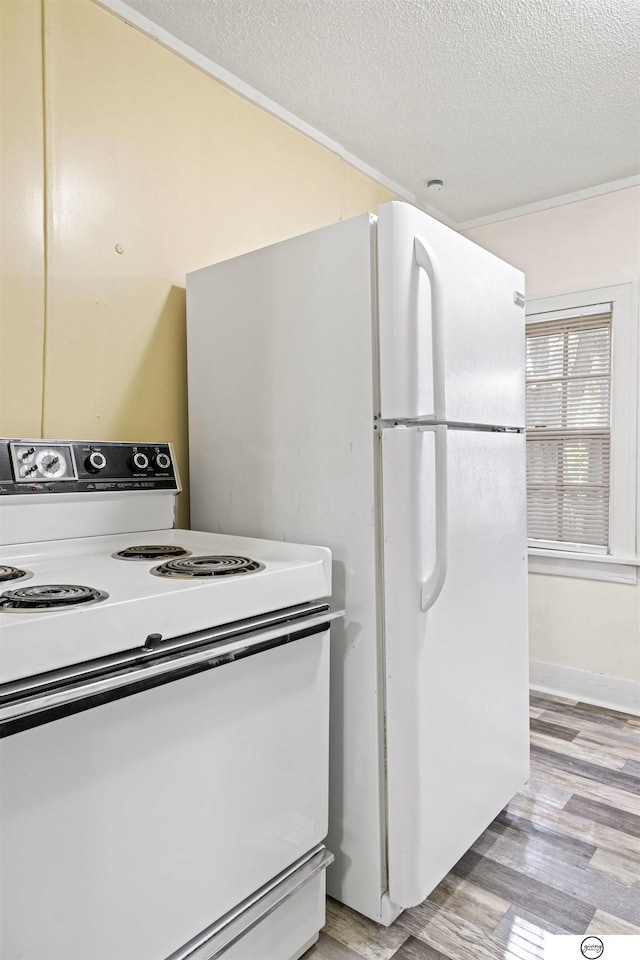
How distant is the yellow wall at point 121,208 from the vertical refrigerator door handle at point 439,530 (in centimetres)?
90

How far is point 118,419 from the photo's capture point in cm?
181

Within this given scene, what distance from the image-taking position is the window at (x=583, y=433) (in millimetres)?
2881

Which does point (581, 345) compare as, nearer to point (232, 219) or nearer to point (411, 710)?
point (232, 219)

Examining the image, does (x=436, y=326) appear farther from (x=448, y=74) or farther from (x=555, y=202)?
(x=555, y=202)

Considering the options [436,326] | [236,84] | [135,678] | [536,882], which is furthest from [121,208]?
[536,882]

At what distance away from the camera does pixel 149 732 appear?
1024 millimetres

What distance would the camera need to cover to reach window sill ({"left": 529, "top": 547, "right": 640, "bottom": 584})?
2889 millimetres

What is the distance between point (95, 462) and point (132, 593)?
2.24 feet

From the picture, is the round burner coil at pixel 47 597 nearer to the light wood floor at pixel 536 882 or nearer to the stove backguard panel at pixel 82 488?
the stove backguard panel at pixel 82 488

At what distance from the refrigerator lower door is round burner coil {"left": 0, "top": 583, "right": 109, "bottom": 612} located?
70cm

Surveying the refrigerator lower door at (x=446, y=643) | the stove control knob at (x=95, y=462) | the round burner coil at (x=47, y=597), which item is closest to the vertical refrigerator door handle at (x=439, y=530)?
the refrigerator lower door at (x=446, y=643)

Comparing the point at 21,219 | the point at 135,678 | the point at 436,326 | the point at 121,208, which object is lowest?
the point at 135,678

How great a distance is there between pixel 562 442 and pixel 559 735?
54.0 inches

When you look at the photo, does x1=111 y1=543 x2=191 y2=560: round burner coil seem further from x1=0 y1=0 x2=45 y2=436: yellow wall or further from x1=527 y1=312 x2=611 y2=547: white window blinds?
x1=527 y1=312 x2=611 y2=547: white window blinds
